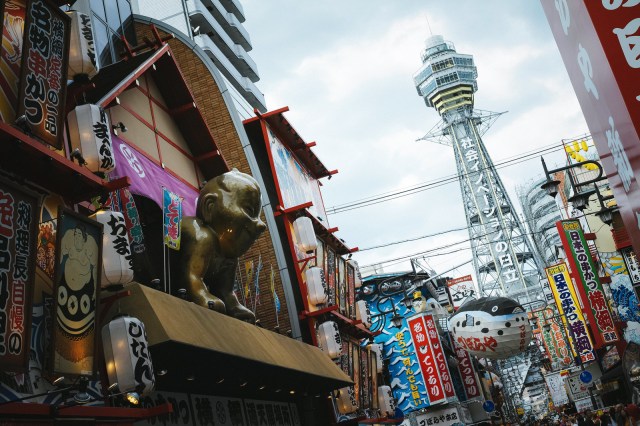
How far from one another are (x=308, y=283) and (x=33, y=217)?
14.0 metres

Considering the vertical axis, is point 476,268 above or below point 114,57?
above

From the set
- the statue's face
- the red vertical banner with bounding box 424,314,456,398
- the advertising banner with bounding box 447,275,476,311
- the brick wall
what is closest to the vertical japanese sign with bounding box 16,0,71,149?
the statue's face

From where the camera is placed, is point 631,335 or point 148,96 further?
point 631,335

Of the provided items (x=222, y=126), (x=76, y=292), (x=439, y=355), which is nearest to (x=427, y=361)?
(x=439, y=355)

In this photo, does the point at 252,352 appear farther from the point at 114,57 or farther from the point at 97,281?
the point at 114,57

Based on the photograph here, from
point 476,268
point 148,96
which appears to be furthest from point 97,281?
point 476,268

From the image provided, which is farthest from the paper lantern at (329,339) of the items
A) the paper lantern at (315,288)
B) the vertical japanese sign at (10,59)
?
the vertical japanese sign at (10,59)

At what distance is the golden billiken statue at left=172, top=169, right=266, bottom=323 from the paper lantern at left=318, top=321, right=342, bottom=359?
570cm

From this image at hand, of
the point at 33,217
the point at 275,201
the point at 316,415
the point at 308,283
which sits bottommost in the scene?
the point at 316,415

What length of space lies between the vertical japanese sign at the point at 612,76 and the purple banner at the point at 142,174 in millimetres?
9900

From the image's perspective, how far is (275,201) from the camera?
22.5m

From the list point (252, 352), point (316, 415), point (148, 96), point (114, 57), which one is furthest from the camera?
point (316, 415)

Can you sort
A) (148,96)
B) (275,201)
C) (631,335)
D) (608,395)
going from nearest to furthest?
(148,96), (275,201), (631,335), (608,395)

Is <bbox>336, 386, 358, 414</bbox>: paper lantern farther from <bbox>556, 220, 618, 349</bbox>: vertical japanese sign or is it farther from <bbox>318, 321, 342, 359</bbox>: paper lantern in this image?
<bbox>556, 220, 618, 349</bbox>: vertical japanese sign
